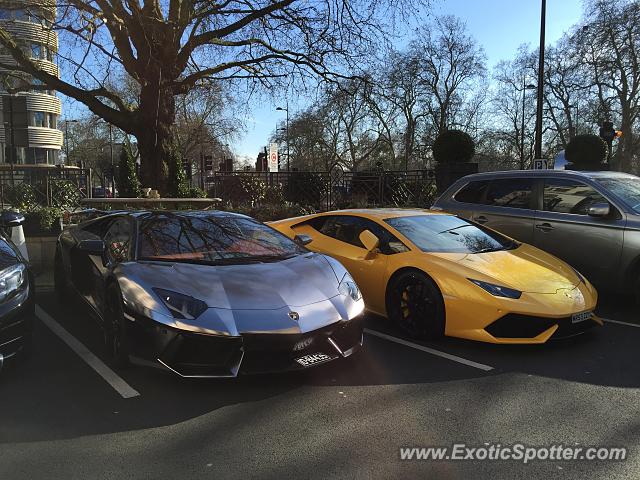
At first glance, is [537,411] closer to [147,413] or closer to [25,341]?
[147,413]

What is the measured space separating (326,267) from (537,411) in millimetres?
1959

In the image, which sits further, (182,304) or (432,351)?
(432,351)

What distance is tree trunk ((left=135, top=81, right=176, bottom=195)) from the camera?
53.2 feet

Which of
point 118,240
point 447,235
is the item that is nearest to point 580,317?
point 447,235

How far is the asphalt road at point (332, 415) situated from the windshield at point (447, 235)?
115 cm

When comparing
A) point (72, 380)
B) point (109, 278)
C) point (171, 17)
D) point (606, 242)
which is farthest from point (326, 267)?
point (171, 17)

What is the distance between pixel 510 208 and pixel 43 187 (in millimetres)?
14682

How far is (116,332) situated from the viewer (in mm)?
4152

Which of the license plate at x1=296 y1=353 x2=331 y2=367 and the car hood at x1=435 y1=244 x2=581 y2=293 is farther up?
the car hood at x1=435 y1=244 x2=581 y2=293

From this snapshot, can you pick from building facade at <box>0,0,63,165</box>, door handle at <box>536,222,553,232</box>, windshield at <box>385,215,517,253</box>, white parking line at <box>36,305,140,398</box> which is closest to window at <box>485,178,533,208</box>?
door handle at <box>536,222,553,232</box>

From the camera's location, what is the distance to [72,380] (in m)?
4.02

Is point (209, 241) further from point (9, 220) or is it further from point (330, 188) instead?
point (330, 188)

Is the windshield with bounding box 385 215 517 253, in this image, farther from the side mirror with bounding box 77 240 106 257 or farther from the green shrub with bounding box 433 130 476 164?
the green shrub with bounding box 433 130 476 164

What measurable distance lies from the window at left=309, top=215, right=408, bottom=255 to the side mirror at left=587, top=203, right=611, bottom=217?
2446mm
